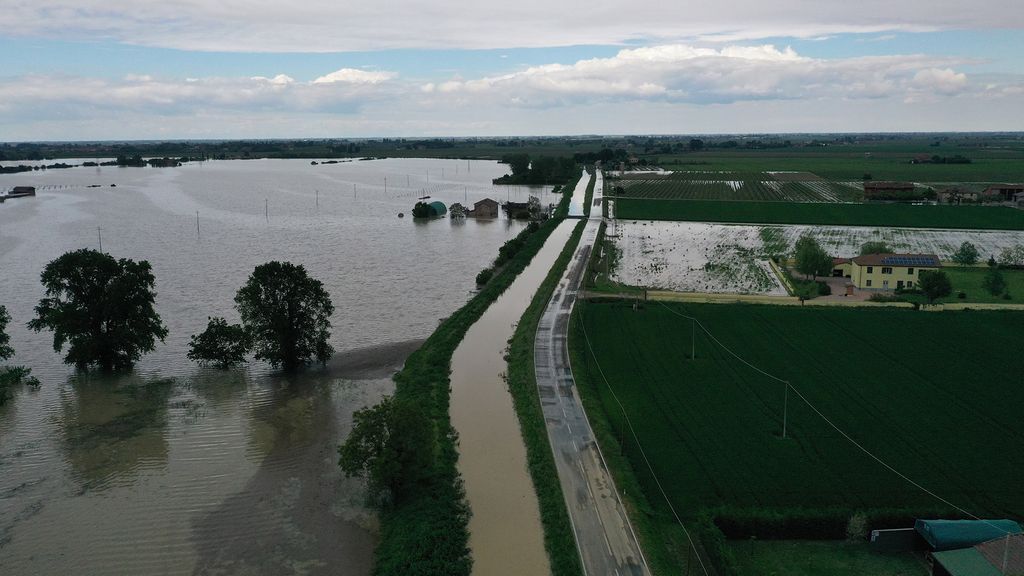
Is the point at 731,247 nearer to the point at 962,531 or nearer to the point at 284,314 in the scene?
the point at 284,314

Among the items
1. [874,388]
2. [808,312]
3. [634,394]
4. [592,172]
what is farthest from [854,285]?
[592,172]

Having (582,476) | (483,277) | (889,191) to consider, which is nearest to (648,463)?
(582,476)

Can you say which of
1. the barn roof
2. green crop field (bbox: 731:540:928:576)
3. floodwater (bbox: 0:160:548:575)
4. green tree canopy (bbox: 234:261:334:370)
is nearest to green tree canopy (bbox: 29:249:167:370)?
floodwater (bbox: 0:160:548:575)

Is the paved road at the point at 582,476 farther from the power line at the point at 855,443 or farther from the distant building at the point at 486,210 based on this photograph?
the distant building at the point at 486,210

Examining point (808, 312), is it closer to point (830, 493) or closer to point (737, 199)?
point (830, 493)

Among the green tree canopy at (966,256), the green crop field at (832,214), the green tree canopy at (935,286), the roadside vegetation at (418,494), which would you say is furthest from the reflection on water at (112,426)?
the green crop field at (832,214)

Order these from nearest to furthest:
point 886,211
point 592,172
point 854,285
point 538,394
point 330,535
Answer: point 330,535, point 538,394, point 854,285, point 886,211, point 592,172
